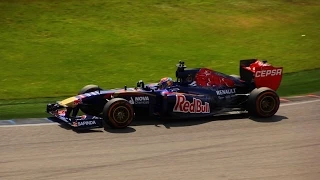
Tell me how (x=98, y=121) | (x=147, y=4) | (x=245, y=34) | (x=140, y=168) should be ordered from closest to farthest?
(x=140, y=168) < (x=98, y=121) < (x=245, y=34) < (x=147, y=4)

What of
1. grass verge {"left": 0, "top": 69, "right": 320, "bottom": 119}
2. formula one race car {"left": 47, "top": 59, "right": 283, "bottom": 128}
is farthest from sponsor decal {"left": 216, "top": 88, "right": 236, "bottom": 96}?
grass verge {"left": 0, "top": 69, "right": 320, "bottom": 119}

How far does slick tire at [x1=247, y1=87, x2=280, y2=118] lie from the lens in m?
15.1

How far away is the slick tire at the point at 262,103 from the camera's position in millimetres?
15086

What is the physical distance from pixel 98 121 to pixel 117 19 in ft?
58.6

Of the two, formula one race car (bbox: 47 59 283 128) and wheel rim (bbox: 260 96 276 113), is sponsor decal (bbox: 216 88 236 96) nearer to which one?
formula one race car (bbox: 47 59 283 128)

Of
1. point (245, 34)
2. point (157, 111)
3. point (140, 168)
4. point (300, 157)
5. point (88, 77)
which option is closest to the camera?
point (140, 168)

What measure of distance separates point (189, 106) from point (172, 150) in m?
2.65

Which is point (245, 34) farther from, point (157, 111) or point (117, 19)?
point (157, 111)

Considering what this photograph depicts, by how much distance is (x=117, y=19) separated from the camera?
31.1m

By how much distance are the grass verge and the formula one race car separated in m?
1.22

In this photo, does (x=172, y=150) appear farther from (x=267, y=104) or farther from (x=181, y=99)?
(x=267, y=104)

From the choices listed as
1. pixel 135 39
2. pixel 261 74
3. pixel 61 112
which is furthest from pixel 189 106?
pixel 135 39

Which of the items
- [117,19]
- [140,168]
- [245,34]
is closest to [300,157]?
[140,168]

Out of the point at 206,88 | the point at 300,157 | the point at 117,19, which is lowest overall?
the point at 300,157
